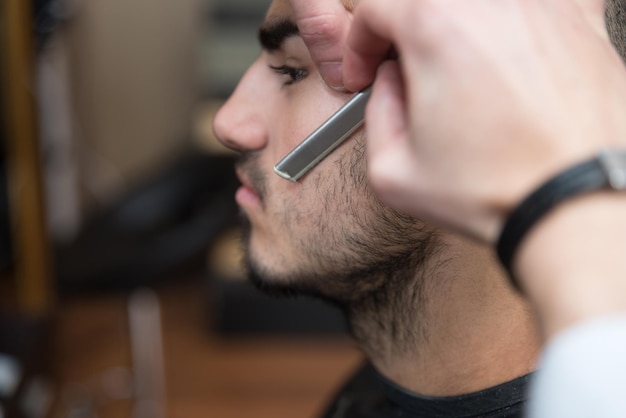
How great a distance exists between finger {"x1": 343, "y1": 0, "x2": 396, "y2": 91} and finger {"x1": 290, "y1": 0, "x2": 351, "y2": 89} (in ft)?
0.18

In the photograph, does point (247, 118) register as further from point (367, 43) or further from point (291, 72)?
point (367, 43)

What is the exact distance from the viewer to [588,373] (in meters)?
0.44

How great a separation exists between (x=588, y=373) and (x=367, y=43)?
289 millimetres

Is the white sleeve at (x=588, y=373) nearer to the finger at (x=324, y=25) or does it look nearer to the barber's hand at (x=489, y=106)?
the barber's hand at (x=489, y=106)

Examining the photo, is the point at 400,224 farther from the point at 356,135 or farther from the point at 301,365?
the point at 301,365

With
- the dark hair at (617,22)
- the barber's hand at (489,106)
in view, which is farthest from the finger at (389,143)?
the dark hair at (617,22)

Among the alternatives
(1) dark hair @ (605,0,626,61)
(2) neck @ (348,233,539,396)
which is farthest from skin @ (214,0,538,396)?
(1) dark hair @ (605,0,626,61)

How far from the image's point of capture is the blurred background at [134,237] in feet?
8.73

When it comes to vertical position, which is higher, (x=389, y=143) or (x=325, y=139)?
(x=389, y=143)

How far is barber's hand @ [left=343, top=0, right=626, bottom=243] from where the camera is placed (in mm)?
500

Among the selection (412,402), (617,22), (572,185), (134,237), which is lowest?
(134,237)

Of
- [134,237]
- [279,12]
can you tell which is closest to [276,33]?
[279,12]

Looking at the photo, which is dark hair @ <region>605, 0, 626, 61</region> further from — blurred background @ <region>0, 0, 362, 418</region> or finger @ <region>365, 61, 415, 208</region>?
blurred background @ <region>0, 0, 362, 418</region>

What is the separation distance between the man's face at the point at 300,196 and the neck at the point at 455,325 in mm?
33
